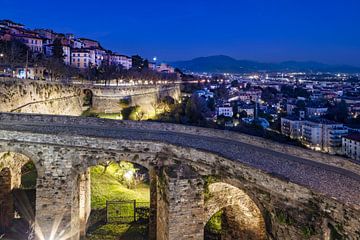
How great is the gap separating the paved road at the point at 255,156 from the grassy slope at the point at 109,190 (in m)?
4.11

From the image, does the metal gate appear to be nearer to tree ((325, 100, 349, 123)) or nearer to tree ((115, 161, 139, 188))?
tree ((115, 161, 139, 188))

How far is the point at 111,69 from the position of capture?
66.8 meters

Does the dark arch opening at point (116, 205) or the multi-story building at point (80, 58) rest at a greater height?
the multi-story building at point (80, 58)

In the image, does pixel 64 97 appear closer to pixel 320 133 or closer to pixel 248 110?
pixel 320 133

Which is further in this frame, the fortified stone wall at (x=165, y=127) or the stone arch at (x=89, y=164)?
the fortified stone wall at (x=165, y=127)

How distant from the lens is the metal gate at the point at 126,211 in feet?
52.4

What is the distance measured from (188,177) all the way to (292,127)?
65117 mm

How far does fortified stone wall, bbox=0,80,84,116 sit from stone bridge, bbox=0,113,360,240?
9.89 metres

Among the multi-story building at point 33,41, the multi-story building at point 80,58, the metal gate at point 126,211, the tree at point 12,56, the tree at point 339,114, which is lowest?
the metal gate at point 126,211

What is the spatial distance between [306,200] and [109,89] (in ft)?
120

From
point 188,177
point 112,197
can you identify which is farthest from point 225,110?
point 188,177

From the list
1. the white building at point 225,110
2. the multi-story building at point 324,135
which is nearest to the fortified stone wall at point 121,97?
the white building at point 225,110

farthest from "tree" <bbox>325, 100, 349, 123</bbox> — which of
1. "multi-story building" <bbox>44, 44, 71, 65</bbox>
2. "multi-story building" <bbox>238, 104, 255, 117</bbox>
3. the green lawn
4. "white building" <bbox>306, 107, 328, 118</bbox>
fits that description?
the green lawn

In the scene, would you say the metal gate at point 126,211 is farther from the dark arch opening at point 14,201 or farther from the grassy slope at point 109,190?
the dark arch opening at point 14,201
